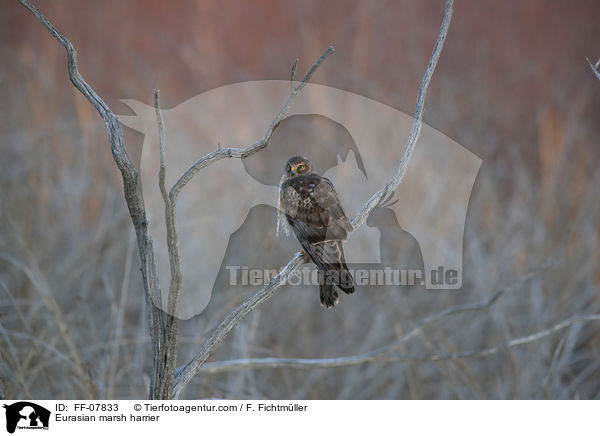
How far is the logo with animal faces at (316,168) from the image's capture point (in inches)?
91.7

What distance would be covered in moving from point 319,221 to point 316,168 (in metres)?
1.12

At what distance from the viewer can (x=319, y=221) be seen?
46.9 inches

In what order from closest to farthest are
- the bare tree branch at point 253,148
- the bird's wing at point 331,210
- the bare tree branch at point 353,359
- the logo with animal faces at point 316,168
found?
the bare tree branch at point 253,148 < the bare tree branch at point 353,359 < the bird's wing at point 331,210 < the logo with animal faces at point 316,168

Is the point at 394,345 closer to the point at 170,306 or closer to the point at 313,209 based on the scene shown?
the point at 313,209

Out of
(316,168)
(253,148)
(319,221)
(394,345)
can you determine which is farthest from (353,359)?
(316,168)

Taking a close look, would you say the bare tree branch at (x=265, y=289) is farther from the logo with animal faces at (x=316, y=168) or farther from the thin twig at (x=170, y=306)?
the logo with animal faces at (x=316, y=168)

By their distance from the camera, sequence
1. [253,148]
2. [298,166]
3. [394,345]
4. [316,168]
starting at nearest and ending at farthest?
[253,148], [394,345], [298,166], [316,168]

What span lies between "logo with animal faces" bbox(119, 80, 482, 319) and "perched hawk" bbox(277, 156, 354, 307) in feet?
3.04

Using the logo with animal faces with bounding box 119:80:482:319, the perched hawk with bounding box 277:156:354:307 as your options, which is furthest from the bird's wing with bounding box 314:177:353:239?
the logo with animal faces with bounding box 119:80:482:319

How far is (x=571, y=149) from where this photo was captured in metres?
2.63

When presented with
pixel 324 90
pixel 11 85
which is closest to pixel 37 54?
pixel 11 85

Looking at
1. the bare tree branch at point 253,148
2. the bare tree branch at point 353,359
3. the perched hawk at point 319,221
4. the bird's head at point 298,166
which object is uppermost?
the bird's head at point 298,166

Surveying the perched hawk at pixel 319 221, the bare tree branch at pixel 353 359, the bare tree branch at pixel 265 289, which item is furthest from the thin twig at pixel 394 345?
the bare tree branch at pixel 265 289

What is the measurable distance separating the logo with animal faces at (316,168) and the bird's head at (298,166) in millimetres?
900
